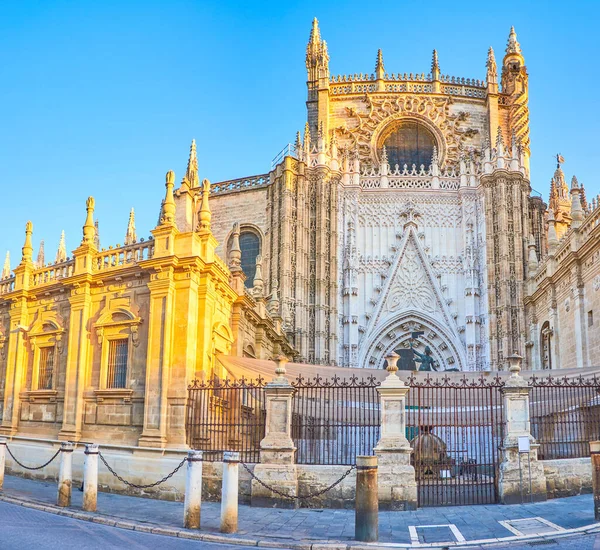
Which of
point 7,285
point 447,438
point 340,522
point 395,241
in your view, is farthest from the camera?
point 395,241

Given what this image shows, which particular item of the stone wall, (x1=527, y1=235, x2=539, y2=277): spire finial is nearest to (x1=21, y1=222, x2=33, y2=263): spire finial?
the stone wall

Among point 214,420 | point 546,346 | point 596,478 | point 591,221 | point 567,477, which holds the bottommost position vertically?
point 567,477

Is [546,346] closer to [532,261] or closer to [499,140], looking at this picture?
[532,261]

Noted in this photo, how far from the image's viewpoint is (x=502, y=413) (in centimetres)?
1316

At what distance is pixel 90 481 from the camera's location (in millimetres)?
11258

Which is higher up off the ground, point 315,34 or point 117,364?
point 315,34

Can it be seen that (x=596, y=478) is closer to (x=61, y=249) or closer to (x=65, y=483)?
(x=65, y=483)

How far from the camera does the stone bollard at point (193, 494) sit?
32.4 feet

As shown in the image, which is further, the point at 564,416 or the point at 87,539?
the point at 564,416

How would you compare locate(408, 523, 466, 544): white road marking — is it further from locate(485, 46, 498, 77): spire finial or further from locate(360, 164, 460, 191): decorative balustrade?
locate(485, 46, 498, 77): spire finial

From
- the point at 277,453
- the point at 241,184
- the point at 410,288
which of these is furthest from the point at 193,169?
the point at 277,453

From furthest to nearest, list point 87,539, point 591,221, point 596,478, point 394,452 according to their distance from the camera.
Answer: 1. point 591,221
2. point 394,452
3. point 596,478
4. point 87,539

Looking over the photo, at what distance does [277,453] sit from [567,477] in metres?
5.58

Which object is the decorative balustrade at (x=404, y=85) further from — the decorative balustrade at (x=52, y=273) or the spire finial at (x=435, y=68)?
the decorative balustrade at (x=52, y=273)
